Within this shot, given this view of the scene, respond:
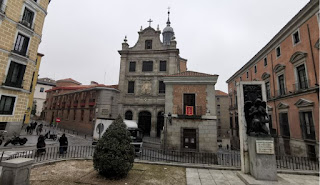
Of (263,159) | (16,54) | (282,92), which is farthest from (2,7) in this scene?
Answer: (282,92)

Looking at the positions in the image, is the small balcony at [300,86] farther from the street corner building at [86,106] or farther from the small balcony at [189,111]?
the street corner building at [86,106]

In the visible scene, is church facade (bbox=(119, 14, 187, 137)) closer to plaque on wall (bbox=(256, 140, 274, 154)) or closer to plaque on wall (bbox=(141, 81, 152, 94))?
plaque on wall (bbox=(141, 81, 152, 94))

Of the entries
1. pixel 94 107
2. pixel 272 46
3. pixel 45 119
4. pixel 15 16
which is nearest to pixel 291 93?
pixel 272 46

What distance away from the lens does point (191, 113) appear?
610 inches

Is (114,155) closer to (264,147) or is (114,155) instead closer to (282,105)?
(264,147)

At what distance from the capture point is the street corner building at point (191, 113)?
48.6ft

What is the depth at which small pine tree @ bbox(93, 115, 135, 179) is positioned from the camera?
6.77 m

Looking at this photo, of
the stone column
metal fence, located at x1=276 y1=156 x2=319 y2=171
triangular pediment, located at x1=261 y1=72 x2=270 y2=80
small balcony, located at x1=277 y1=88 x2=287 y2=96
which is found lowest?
metal fence, located at x1=276 y1=156 x2=319 y2=171

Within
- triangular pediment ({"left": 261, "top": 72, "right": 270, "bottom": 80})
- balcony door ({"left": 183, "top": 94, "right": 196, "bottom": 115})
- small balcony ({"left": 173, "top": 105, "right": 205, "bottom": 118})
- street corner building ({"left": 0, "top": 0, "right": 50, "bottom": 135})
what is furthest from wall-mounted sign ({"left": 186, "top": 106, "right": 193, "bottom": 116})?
street corner building ({"left": 0, "top": 0, "right": 50, "bottom": 135})

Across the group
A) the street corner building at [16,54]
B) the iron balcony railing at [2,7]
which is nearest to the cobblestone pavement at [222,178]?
the street corner building at [16,54]

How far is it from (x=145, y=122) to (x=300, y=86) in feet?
64.7

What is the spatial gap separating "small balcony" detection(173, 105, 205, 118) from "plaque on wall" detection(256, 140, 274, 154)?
7.54 m

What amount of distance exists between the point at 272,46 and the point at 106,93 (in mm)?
24793

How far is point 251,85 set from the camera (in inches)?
365
